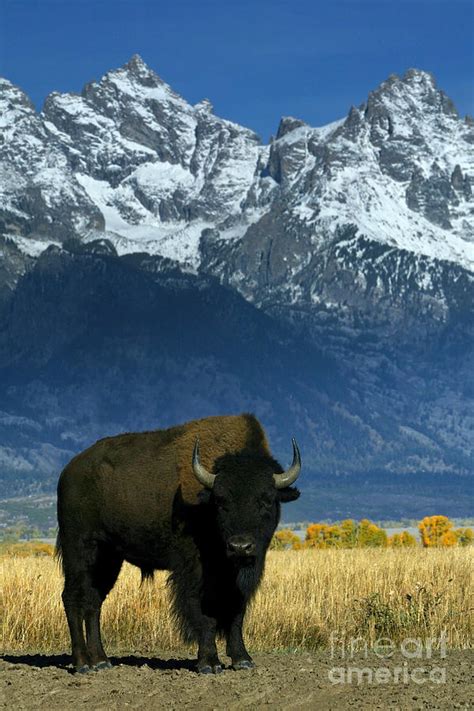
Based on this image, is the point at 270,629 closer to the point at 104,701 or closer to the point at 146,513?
the point at 146,513

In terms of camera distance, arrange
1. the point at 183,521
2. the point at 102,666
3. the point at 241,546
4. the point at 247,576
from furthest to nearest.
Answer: the point at 102,666 < the point at 183,521 < the point at 247,576 < the point at 241,546

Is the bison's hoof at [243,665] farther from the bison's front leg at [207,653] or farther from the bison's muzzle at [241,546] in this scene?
the bison's muzzle at [241,546]

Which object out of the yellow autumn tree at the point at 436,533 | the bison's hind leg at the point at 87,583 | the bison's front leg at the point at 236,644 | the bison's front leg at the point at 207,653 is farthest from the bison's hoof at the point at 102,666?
the yellow autumn tree at the point at 436,533

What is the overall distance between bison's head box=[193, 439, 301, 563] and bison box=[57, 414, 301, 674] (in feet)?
0.04

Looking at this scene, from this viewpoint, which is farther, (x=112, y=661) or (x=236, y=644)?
(x=112, y=661)

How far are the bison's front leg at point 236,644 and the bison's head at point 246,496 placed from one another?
0.90 meters

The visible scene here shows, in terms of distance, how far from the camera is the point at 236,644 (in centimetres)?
1579

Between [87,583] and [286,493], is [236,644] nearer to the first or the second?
[286,493]

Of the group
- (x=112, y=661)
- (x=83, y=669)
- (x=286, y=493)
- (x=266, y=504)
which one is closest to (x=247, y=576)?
(x=266, y=504)

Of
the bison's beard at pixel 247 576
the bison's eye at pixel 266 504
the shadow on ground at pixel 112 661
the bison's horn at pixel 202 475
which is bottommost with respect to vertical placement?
the shadow on ground at pixel 112 661

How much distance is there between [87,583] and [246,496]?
2.87 m

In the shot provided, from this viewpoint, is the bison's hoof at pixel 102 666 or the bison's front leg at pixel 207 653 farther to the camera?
the bison's hoof at pixel 102 666

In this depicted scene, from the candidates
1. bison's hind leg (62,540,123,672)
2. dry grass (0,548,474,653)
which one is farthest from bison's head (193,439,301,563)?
dry grass (0,548,474,653)

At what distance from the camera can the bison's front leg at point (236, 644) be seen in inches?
619
